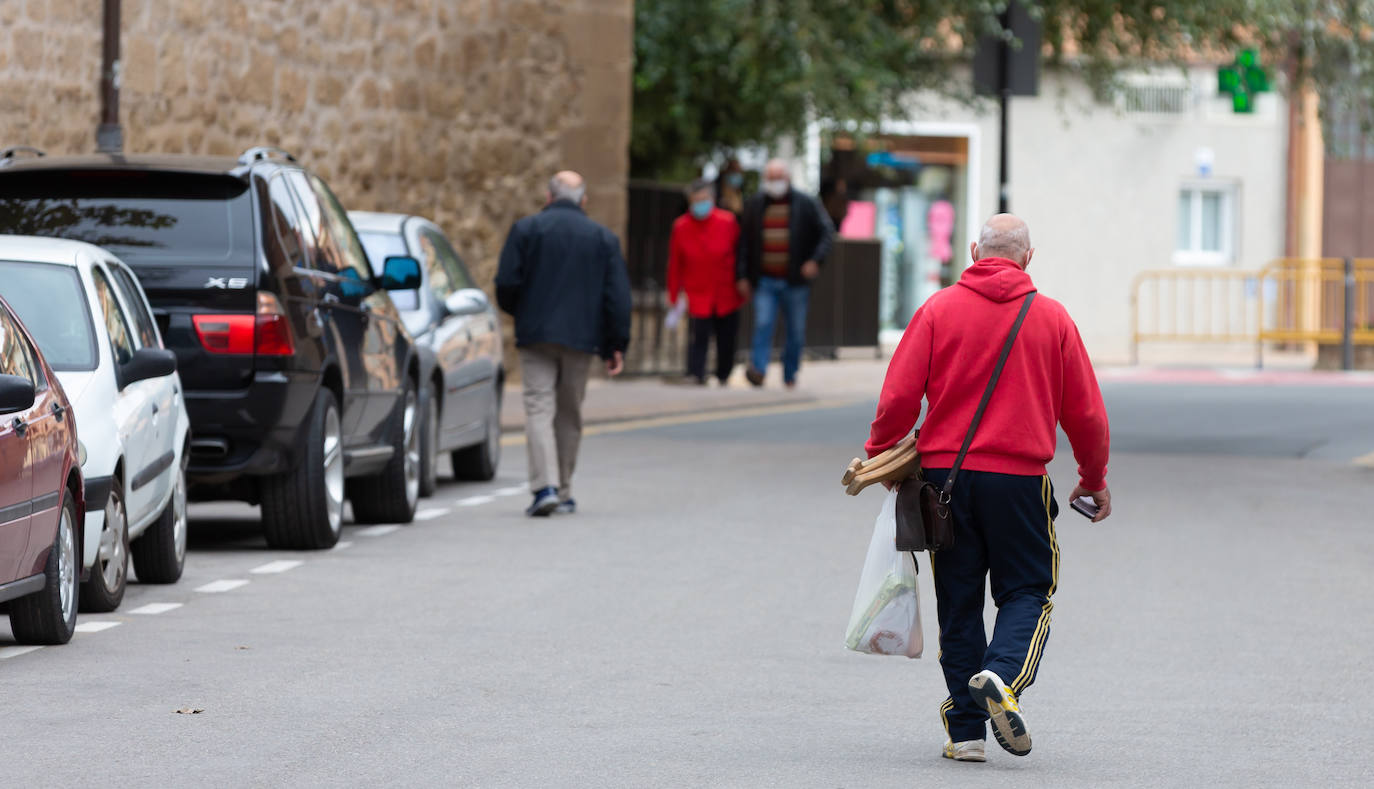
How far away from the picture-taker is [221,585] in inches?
423

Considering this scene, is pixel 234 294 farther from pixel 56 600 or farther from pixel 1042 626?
pixel 1042 626

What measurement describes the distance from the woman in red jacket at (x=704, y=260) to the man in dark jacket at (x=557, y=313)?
1053 cm

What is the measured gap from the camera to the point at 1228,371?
106 ft

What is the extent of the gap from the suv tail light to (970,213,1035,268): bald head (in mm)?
4666

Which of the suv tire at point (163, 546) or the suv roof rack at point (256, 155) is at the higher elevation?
the suv roof rack at point (256, 155)

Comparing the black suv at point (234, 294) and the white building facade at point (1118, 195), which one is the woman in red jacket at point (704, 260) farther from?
the white building facade at point (1118, 195)

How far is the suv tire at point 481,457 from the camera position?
1628 cm

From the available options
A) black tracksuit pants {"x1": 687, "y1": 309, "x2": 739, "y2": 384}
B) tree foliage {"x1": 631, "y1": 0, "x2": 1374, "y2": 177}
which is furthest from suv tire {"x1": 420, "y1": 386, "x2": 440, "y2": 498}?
tree foliage {"x1": 631, "y1": 0, "x2": 1374, "y2": 177}

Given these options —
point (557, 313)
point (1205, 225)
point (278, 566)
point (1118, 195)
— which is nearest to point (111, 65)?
point (557, 313)

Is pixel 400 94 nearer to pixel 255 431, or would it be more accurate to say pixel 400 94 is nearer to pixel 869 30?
pixel 869 30

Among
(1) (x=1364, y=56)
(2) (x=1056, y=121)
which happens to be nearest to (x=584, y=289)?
(1) (x=1364, y=56)

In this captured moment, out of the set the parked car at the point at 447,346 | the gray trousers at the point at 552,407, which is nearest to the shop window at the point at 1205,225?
the parked car at the point at 447,346

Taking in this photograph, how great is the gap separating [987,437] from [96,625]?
3.82 meters

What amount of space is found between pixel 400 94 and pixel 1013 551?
1757 centimetres
